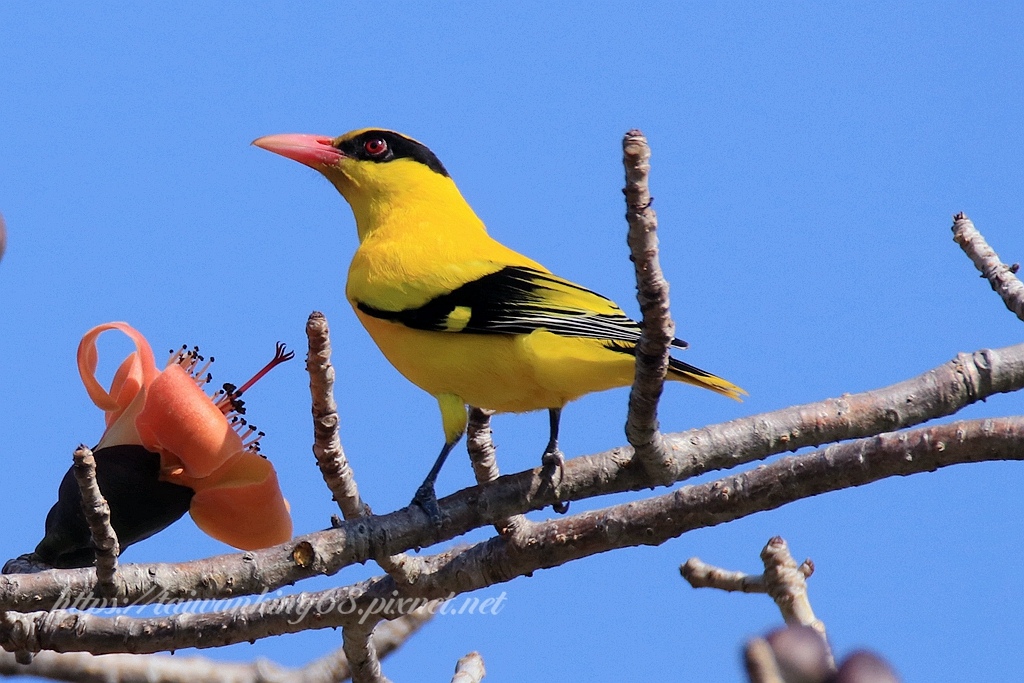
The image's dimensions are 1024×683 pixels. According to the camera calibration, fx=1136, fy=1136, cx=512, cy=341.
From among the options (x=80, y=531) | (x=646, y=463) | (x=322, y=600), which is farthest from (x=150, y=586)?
(x=646, y=463)

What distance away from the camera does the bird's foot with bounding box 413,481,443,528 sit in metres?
3.92

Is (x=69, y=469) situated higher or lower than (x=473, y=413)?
lower

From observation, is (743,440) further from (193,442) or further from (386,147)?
(386,147)

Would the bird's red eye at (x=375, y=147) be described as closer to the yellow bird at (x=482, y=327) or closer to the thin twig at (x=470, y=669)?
the yellow bird at (x=482, y=327)

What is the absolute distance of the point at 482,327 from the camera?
15.6 ft

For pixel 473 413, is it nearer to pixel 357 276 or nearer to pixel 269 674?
pixel 357 276

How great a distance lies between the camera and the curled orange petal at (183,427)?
3.77 metres

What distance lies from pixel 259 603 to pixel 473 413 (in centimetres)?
130

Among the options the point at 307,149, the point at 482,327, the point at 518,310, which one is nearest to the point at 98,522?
the point at 482,327

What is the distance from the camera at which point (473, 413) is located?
492cm

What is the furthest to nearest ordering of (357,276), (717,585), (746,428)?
1. (357,276)
2. (746,428)
3. (717,585)

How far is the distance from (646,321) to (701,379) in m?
0.98

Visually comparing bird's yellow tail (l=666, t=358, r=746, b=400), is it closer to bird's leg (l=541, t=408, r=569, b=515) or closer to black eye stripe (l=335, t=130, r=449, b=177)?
bird's leg (l=541, t=408, r=569, b=515)

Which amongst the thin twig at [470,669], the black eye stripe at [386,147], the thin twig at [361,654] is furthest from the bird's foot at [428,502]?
the black eye stripe at [386,147]
